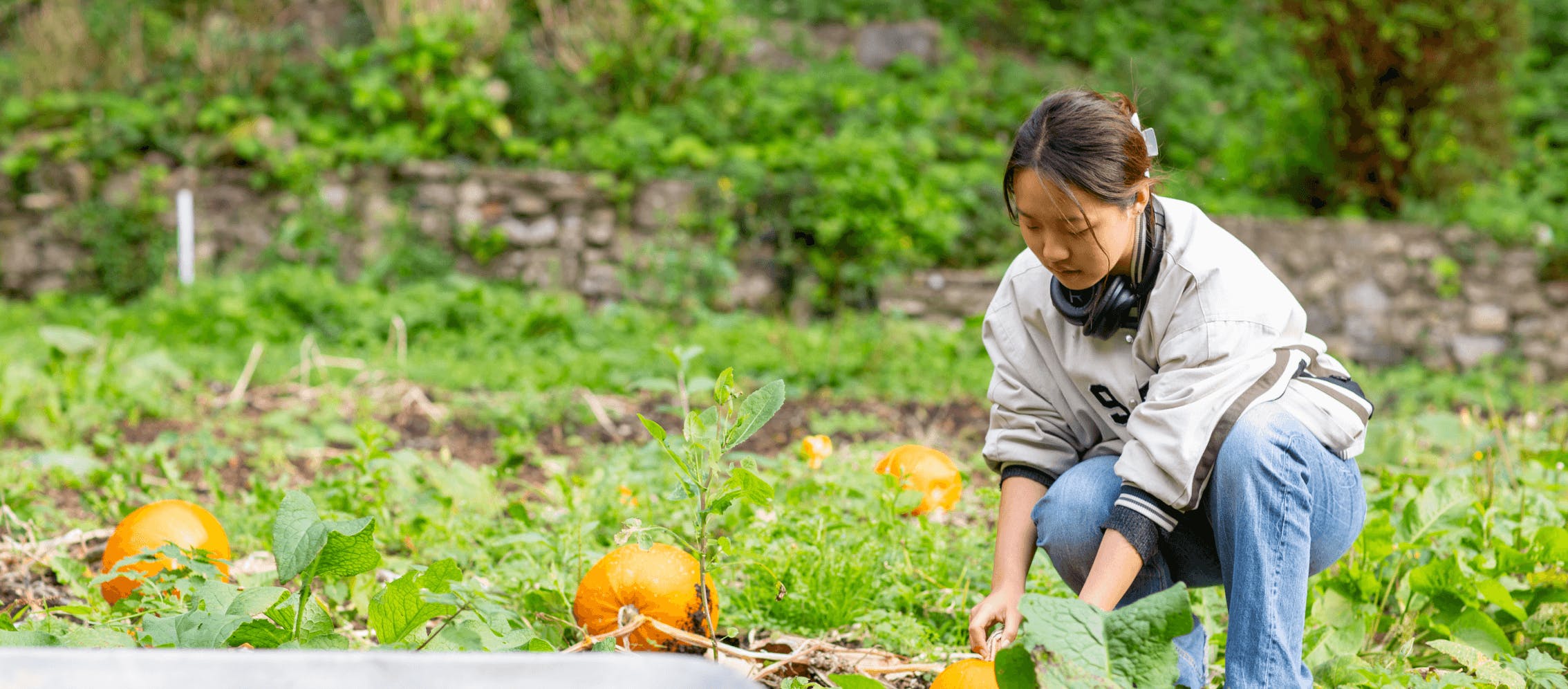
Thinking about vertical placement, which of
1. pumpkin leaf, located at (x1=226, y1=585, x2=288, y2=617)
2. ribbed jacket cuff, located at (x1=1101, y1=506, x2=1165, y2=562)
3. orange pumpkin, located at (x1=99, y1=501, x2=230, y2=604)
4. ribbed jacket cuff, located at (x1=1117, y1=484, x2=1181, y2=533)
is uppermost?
ribbed jacket cuff, located at (x1=1117, y1=484, x2=1181, y2=533)

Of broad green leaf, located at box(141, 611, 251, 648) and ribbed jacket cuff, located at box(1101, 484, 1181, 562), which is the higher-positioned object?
ribbed jacket cuff, located at box(1101, 484, 1181, 562)

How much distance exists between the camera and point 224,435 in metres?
3.66

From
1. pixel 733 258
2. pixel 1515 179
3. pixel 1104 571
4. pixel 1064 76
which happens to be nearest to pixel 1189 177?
pixel 1064 76

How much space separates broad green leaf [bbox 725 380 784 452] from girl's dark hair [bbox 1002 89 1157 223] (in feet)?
1.39

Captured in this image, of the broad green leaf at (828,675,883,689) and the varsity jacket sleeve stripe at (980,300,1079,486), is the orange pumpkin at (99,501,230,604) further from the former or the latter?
the varsity jacket sleeve stripe at (980,300,1079,486)

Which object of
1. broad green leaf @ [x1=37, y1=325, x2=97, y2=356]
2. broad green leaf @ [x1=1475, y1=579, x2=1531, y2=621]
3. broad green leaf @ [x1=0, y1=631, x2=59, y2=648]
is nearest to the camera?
broad green leaf @ [x1=0, y1=631, x2=59, y2=648]

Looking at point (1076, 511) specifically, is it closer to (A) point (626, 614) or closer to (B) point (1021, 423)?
(B) point (1021, 423)

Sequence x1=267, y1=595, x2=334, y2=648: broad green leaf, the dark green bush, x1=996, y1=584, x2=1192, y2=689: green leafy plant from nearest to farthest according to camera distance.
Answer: x1=996, y1=584, x2=1192, y2=689: green leafy plant → x1=267, y1=595, x2=334, y2=648: broad green leaf → the dark green bush

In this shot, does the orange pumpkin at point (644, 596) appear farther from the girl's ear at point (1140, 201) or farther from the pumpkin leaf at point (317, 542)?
the girl's ear at point (1140, 201)

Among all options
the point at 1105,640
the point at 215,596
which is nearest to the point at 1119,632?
the point at 1105,640

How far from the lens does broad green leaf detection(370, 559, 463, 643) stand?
1.47m

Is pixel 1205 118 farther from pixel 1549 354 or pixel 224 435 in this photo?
pixel 224 435

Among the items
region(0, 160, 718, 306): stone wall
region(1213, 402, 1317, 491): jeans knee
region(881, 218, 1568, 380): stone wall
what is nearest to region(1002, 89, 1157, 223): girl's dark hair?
region(1213, 402, 1317, 491): jeans knee

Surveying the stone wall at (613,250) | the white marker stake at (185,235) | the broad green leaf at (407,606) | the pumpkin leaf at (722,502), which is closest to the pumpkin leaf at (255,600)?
the broad green leaf at (407,606)
